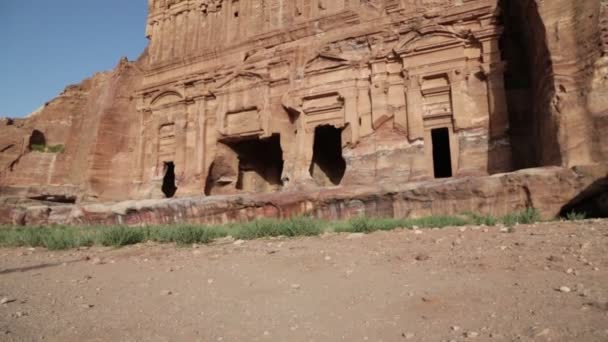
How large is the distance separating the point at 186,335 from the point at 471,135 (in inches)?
407

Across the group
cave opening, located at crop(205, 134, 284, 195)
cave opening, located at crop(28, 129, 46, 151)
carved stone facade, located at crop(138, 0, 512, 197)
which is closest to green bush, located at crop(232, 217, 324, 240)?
carved stone facade, located at crop(138, 0, 512, 197)

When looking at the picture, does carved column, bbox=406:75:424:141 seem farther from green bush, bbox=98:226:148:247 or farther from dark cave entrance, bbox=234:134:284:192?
green bush, bbox=98:226:148:247

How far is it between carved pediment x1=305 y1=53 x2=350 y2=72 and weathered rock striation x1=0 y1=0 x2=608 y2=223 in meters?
0.05

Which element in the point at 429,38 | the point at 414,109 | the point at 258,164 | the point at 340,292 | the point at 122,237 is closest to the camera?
the point at 340,292

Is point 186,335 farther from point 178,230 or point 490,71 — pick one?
point 490,71

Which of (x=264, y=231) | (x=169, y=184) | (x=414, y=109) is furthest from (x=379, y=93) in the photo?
(x=169, y=184)

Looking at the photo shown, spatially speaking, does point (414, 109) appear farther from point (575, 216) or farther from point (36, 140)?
point (36, 140)

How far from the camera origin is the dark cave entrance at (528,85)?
8305 mm

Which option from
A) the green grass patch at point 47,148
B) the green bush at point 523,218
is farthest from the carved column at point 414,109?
Answer: the green grass patch at point 47,148

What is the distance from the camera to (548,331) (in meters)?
2.24

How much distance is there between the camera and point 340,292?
339 cm

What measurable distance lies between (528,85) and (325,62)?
618cm

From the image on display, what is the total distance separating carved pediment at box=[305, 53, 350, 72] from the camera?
13.2 m

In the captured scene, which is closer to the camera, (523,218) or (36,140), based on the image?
→ (523,218)
